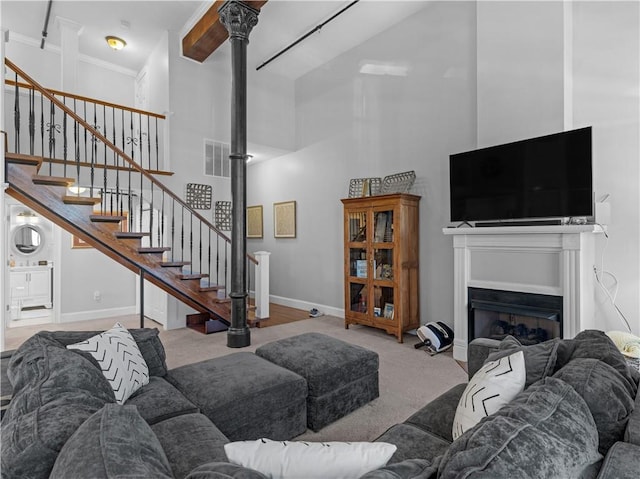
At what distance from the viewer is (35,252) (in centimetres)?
600

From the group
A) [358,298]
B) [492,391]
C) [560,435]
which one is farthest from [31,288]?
[560,435]

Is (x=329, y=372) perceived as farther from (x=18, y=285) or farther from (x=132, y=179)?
(x=18, y=285)

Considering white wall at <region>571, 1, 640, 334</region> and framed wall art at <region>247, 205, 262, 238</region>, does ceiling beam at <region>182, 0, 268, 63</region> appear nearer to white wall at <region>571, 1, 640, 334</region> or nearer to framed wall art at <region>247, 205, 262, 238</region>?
framed wall art at <region>247, 205, 262, 238</region>

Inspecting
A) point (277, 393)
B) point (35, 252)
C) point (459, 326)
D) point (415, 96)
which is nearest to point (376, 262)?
point (459, 326)

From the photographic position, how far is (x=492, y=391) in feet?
3.89

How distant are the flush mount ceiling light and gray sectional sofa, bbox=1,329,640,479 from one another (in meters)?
5.14

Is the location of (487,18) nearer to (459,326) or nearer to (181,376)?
(459,326)

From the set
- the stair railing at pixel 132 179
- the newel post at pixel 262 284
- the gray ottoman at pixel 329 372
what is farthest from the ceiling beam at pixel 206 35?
the gray ottoman at pixel 329 372

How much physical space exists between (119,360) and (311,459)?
132cm

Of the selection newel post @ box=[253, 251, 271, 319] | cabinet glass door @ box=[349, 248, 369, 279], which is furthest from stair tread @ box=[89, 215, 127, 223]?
cabinet glass door @ box=[349, 248, 369, 279]

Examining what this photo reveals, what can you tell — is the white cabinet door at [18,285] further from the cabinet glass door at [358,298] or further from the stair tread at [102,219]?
the cabinet glass door at [358,298]

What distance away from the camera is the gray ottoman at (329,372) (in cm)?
221

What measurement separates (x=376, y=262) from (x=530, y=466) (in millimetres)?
3704

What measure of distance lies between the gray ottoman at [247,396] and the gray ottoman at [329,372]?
0.29ft
